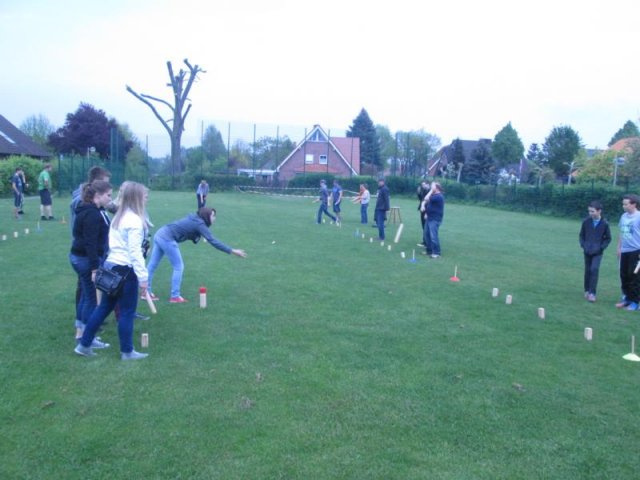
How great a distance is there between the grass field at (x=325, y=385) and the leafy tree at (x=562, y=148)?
6614cm

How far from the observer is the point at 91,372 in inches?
223

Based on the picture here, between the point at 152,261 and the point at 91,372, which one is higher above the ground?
the point at 152,261

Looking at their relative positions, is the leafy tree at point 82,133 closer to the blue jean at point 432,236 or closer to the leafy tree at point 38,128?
the leafy tree at point 38,128

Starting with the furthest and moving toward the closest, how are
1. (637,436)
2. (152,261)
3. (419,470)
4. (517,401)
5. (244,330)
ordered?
(152,261), (244,330), (517,401), (637,436), (419,470)

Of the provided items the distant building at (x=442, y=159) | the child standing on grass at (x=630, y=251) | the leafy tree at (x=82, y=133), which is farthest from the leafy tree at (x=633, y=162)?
the leafy tree at (x=82, y=133)

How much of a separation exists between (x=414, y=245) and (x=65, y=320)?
11.1m

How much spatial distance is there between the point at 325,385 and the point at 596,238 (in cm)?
651

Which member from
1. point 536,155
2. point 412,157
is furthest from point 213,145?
point 536,155

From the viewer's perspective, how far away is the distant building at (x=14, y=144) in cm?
4431

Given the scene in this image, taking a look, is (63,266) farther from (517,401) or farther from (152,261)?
(517,401)

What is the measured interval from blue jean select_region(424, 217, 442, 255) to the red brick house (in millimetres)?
38713

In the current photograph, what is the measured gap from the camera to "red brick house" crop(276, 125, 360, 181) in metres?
53.7

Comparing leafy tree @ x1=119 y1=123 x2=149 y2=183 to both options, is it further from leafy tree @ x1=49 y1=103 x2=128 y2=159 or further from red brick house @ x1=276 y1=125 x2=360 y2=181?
red brick house @ x1=276 y1=125 x2=360 y2=181

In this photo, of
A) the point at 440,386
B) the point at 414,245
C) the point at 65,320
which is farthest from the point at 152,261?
the point at 414,245
